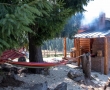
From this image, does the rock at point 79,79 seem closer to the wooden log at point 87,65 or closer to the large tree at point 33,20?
the wooden log at point 87,65

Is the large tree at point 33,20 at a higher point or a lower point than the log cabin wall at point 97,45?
higher

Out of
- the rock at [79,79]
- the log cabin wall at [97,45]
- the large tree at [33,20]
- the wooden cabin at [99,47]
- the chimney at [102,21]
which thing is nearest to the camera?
the large tree at [33,20]

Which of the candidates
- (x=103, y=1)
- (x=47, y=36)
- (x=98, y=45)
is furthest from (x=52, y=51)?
(x=47, y=36)

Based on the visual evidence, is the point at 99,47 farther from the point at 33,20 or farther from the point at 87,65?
the point at 33,20

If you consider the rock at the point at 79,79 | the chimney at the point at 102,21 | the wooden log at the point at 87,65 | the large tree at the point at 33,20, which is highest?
the chimney at the point at 102,21

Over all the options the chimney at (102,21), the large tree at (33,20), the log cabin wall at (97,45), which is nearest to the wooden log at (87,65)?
the large tree at (33,20)

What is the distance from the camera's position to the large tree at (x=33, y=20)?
2.63 metres

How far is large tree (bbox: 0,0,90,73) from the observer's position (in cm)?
263

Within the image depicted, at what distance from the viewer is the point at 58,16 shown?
5277 mm

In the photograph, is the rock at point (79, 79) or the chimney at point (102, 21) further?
the chimney at point (102, 21)

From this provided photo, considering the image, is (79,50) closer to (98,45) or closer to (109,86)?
(98,45)

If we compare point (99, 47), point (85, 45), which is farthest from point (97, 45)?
→ point (85, 45)

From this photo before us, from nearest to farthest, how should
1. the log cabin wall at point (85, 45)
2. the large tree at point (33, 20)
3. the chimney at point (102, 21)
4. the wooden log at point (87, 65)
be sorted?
the large tree at point (33, 20)
the wooden log at point (87, 65)
the chimney at point (102, 21)
the log cabin wall at point (85, 45)

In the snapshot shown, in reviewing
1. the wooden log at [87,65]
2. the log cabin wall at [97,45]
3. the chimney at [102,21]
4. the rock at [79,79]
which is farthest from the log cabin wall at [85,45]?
the rock at [79,79]
